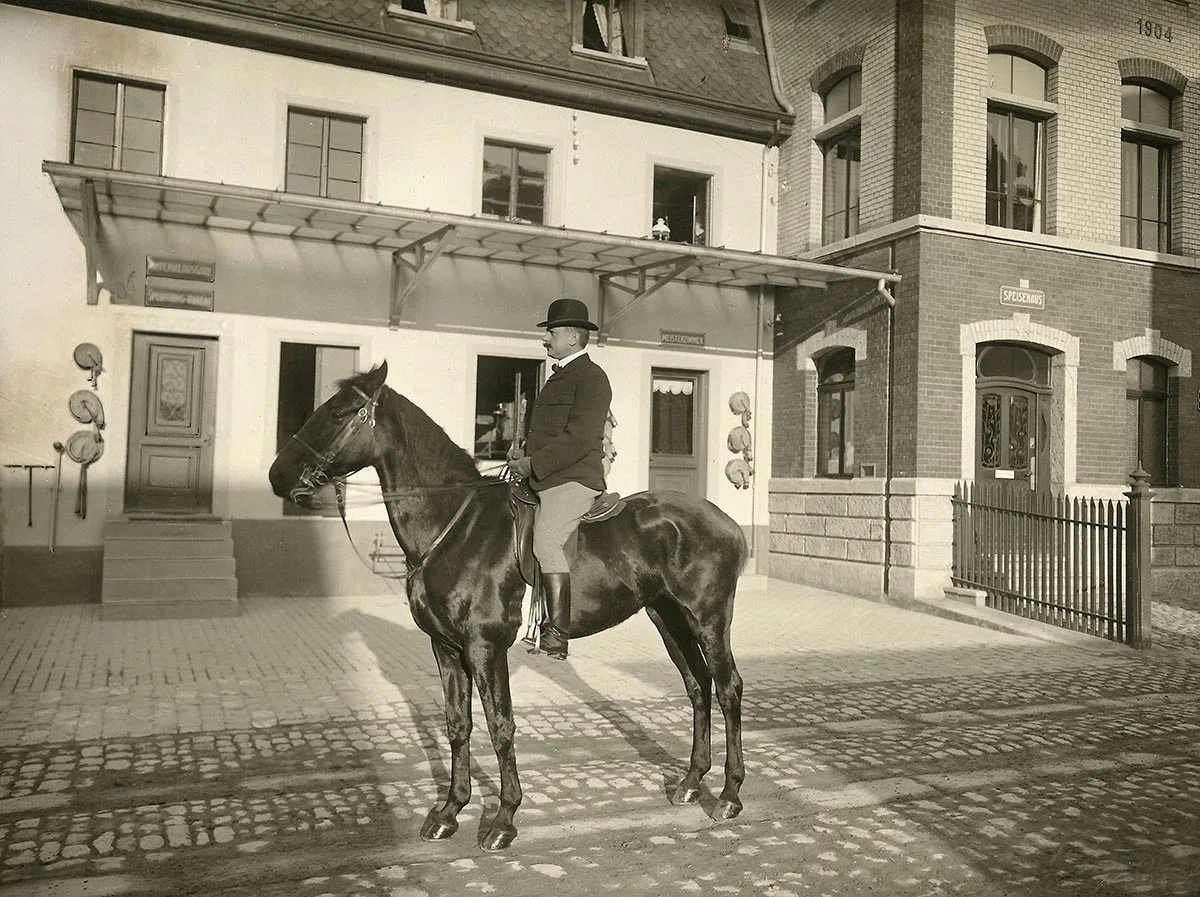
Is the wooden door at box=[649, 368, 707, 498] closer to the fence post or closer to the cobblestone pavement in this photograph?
the cobblestone pavement

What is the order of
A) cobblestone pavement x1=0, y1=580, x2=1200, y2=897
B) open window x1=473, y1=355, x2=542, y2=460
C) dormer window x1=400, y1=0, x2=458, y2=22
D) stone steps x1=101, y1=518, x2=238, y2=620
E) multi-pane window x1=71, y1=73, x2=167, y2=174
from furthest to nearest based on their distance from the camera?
open window x1=473, y1=355, x2=542, y2=460 → dormer window x1=400, y1=0, x2=458, y2=22 → multi-pane window x1=71, y1=73, x2=167, y2=174 → stone steps x1=101, y1=518, x2=238, y2=620 → cobblestone pavement x1=0, y1=580, x2=1200, y2=897

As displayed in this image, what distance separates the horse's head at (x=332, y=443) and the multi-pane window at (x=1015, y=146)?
11833mm

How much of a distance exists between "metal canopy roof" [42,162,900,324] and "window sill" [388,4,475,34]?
130 inches

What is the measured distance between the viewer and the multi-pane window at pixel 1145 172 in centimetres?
1509

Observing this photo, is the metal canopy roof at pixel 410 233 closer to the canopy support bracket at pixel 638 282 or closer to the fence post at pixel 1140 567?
the canopy support bracket at pixel 638 282

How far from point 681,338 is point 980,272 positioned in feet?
14.7

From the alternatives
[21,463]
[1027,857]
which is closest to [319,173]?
[21,463]

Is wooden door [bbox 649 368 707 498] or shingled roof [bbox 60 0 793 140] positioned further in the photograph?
wooden door [bbox 649 368 707 498]

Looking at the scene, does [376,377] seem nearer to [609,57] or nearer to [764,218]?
[609,57]

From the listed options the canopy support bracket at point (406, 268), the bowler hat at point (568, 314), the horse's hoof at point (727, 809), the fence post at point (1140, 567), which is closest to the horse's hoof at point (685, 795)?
the horse's hoof at point (727, 809)

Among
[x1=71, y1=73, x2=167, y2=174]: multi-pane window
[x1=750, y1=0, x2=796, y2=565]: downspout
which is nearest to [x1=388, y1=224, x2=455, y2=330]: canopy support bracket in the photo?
[x1=71, y1=73, x2=167, y2=174]: multi-pane window

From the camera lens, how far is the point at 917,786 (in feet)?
17.7

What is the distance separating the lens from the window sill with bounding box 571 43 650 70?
48.9 feet

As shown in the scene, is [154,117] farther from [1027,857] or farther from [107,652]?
[1027,857]
